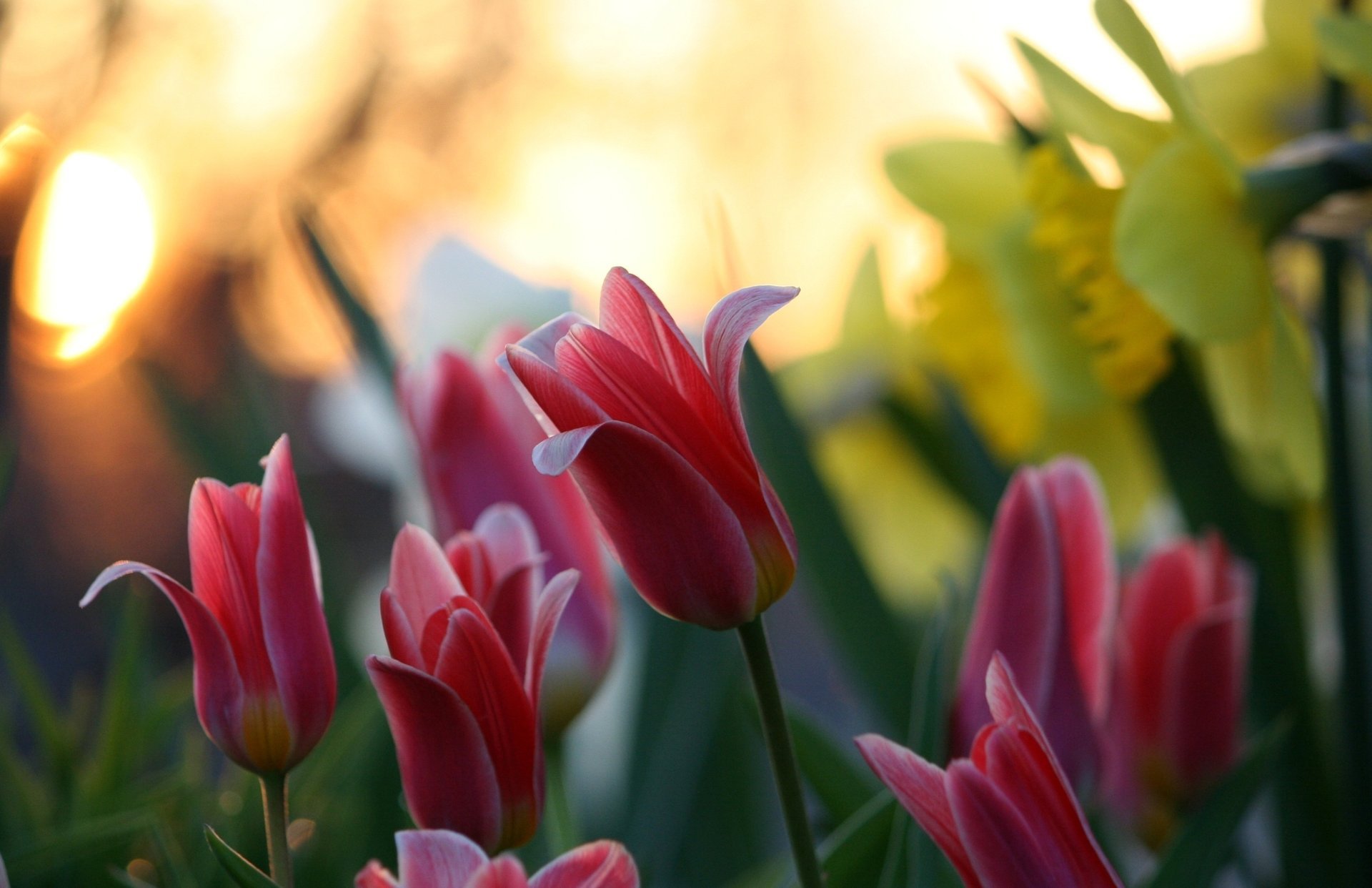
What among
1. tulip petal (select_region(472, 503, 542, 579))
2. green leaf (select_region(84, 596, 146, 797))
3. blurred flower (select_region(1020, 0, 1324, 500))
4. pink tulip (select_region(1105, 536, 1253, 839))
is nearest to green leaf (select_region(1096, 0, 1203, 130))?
blurred flower (select_region(1020, 0, 1324, 500))

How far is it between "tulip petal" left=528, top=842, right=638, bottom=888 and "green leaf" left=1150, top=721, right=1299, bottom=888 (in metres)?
0.18

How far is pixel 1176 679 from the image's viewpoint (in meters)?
0.35

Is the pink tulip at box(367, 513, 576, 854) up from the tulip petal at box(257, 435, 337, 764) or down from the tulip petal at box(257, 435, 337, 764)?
down

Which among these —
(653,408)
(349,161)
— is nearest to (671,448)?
(653,408)

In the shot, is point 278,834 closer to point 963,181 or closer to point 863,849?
point 863,849

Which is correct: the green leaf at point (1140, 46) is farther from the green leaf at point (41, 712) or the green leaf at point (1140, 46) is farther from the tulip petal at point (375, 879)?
the green leaf at point (41, 712)

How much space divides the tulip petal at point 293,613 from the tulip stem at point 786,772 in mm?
79

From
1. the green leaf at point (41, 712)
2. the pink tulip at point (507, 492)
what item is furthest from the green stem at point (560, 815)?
the green leaf at point (41, 712)

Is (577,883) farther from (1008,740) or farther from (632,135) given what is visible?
(632,135)

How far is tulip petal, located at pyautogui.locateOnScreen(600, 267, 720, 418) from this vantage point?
192 millimetres

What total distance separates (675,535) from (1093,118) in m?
0.29

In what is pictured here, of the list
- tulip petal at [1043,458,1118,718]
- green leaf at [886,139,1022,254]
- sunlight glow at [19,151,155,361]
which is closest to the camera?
tulip petal at [1043,458,1118,718]

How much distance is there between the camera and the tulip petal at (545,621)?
0.20m

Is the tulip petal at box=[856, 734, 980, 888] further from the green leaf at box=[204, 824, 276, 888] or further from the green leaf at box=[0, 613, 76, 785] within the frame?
the green leaf at box=[0, 613, 76, 785]
